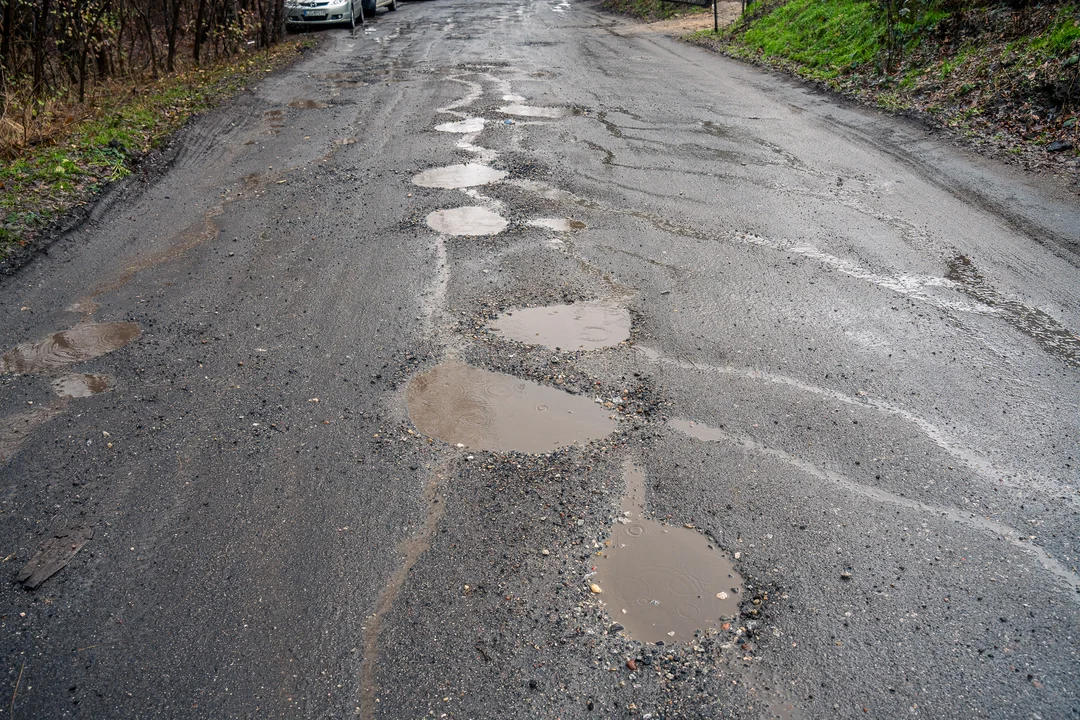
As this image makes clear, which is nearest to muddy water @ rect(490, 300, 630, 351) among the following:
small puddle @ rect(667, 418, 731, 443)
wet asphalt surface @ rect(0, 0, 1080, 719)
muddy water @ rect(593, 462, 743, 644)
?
wet asphalt surface @ rect(0, 0, 1080, 719)

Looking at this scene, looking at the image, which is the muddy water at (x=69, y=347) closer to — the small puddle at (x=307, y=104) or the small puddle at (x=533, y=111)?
the small puddle at (x=533, y=111)

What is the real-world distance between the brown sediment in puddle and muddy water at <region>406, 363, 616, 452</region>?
189 cm

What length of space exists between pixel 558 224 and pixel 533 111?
471cm

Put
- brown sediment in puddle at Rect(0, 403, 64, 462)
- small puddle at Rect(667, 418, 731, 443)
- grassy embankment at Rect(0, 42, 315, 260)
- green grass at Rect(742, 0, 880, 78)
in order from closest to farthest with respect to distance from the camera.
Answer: brown sediment in puddle at Rect(0, 403, 64, 462) < small puddle at Rect(667, 418, 731, 443) < grassy embankment at Rect(0, 42, 315, 260) < green grass at Rect(742, 0, 880, 78)

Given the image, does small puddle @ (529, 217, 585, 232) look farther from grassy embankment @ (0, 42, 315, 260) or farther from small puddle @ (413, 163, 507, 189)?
grassy embankment @ (0, 42, 315, 260)

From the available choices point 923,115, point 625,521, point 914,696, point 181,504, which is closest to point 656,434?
point 625,521

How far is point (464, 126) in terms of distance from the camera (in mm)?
9844

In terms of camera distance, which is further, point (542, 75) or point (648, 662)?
point (542, 75)

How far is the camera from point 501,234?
638 cm

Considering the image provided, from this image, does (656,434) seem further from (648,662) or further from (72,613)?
(72,613)

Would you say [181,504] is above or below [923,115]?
below

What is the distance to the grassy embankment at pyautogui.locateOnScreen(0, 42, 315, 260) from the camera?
663 cm

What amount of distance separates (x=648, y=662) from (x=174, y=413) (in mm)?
2813

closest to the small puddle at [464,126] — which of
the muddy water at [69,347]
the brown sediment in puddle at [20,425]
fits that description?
the muddy water at [69,347]
